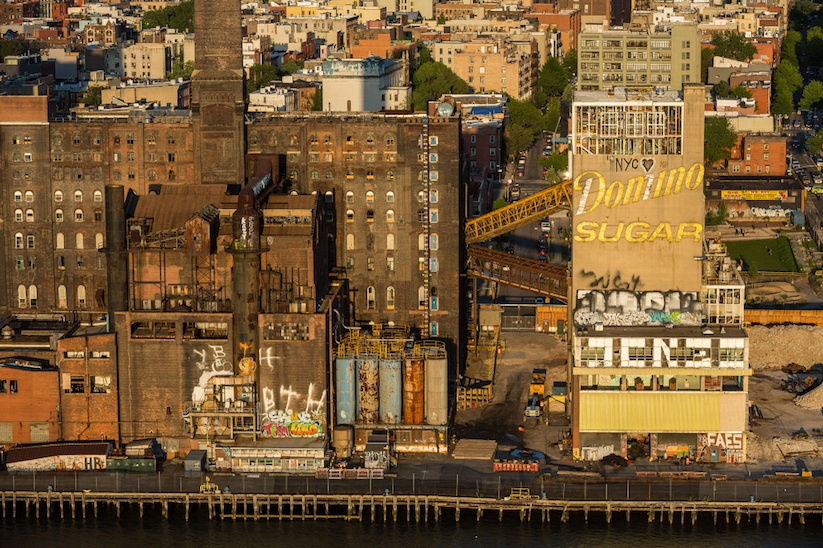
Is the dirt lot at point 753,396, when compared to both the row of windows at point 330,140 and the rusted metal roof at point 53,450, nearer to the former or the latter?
the row of windows at point 330,140

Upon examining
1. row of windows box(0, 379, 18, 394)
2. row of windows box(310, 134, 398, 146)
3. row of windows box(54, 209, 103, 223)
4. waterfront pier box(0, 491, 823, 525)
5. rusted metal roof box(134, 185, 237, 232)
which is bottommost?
waterfront pier box(0, 491, 823, 525)

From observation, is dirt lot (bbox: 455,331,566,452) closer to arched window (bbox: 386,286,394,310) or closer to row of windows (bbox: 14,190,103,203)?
arched window (bbox: 386,286,394,310)

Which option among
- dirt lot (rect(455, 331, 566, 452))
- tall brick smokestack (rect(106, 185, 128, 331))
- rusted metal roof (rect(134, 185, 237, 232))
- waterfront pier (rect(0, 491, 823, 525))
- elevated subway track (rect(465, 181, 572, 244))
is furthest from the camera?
elevated subway track (rect(465, 181, 572, 244))

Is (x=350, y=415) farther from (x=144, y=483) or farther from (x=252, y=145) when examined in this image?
(x=252, y=145)

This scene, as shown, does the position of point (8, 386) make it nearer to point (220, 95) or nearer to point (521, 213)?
point (220, 95)

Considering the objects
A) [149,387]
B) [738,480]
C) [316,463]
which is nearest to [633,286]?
[738,480]

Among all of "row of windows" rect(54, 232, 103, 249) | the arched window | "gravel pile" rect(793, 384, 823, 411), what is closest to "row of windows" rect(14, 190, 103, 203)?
"row of windows" rect(54, 232, 103, 249)

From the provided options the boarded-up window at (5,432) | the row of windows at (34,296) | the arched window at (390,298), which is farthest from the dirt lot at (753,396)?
the row of windows at (34,296)
